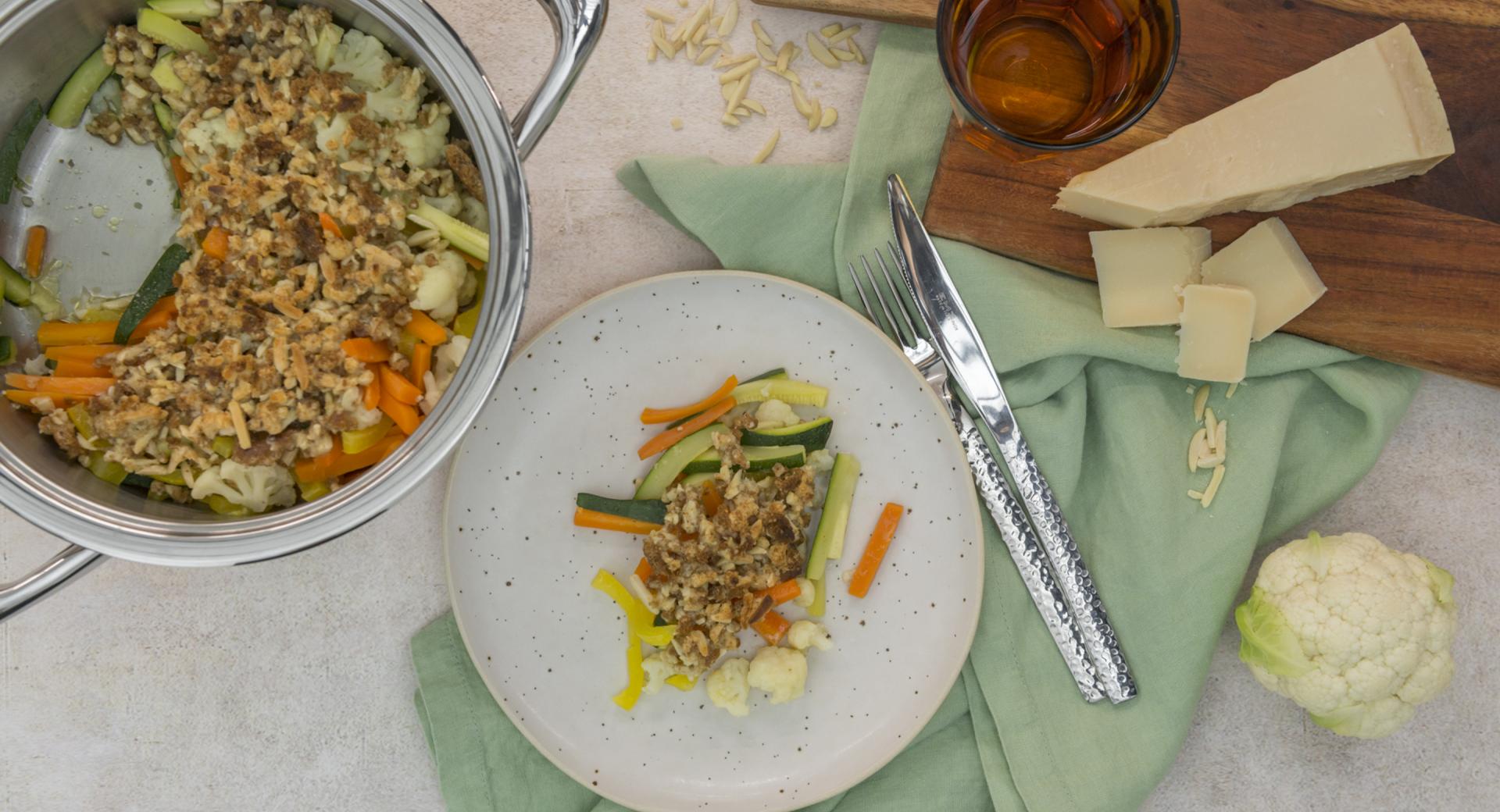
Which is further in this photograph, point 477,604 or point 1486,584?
point 1486,584

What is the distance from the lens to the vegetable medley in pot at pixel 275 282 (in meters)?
1.34

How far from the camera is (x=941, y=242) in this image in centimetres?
165

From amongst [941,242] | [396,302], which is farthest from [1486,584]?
[396,302]

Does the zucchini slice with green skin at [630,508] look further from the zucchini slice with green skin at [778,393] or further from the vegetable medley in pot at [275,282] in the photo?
the vegetable medley in pot at [275,282]

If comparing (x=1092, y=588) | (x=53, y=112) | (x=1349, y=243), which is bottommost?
(x=1092, y=588)

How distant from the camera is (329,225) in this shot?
4.37 ft

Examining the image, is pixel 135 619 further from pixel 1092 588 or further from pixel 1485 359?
pixel 1485 359

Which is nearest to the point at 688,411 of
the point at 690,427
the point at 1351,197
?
the point at 690,427

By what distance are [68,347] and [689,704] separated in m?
1.15

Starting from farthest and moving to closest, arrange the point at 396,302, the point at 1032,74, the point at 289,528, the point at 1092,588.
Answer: the point at 1092,588 < the point at 1032,74 < the point at 396,302 < the point at 289,528

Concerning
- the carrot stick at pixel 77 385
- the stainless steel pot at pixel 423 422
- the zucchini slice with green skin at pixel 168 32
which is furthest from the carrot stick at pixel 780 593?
the zucchini slice with green skin at pixel 168 32

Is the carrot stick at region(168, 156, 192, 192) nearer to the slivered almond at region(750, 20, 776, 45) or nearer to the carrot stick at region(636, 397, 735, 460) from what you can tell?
the carrot stick at region(636, 397, 735, 460)

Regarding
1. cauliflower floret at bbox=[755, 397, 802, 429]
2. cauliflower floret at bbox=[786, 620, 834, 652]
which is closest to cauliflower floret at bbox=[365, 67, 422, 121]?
cauliflower floret at bbox=[755, 397, 802, 429]

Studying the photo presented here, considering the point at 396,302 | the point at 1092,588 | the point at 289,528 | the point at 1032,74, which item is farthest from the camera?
the point at 1092,588
